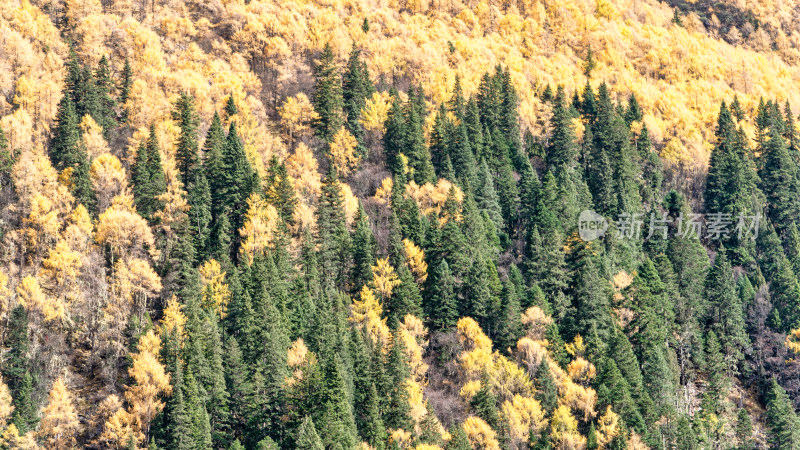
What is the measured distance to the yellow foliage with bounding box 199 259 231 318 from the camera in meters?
77.2

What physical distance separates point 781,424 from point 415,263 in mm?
38432

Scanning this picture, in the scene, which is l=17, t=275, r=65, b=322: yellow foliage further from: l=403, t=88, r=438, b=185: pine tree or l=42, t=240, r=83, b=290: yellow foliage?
l=403, t=88, r=438, b=185: pine tree

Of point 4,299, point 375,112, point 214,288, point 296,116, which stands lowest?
point 214,288

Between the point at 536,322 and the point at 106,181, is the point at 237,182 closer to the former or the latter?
the point at 106,181

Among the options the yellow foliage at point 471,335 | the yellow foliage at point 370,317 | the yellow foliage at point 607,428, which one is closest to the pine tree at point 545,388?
the yellow foliage at point 607,428

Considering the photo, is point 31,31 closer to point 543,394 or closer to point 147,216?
point 147,216

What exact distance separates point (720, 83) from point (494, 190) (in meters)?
69.0

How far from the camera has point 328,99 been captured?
10938 cm

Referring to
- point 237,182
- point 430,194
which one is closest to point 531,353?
point 430,194

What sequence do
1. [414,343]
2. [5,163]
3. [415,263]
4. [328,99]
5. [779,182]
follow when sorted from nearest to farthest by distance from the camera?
[414,343] → [5,163] → [415,263] → [328,99] → [779,182]

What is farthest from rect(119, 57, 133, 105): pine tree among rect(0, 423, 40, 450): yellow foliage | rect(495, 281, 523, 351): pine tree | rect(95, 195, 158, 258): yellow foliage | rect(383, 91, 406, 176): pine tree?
rect(495, 281, 523, 351): pine tree

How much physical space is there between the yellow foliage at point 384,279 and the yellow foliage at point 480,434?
15836 millimetres

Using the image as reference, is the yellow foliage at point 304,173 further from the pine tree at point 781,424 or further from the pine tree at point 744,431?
the pine tree at point 781,424

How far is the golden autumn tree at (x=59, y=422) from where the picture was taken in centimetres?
6725
